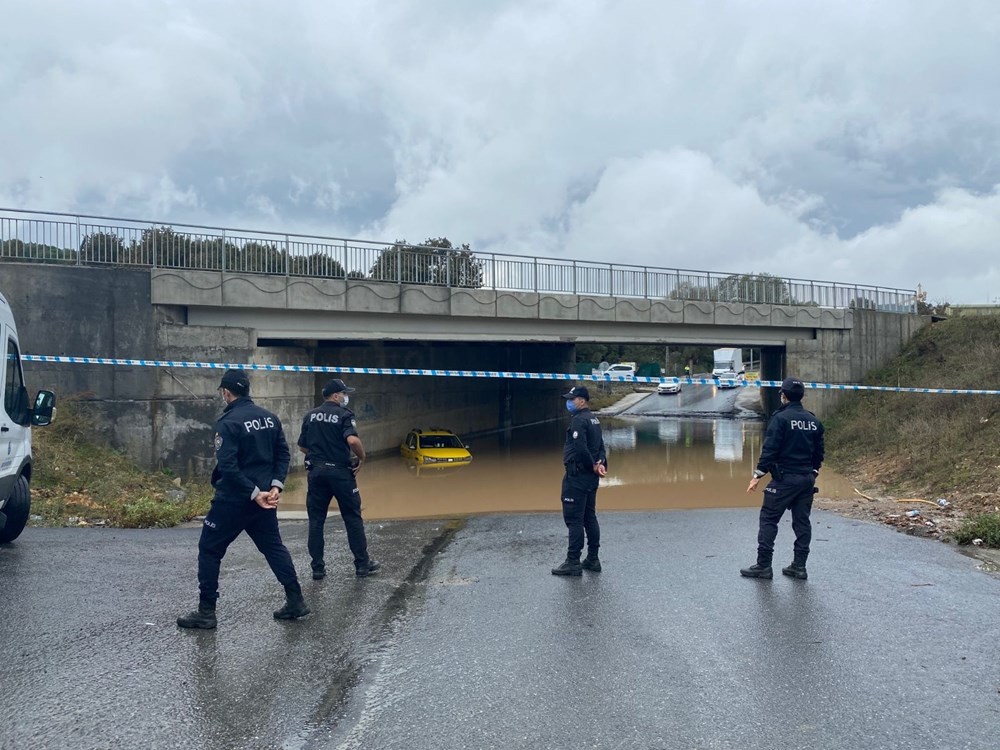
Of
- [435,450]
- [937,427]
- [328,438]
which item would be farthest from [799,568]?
[435,450]

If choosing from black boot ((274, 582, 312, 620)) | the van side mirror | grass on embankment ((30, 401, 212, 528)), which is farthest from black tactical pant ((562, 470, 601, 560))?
grass on embankment ((30, 401, 212, 528))

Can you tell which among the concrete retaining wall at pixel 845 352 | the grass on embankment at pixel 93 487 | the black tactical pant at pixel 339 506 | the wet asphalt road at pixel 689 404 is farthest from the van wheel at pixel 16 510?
the wet asphalt road at pixel 689 404

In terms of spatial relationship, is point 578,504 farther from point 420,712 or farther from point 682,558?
point 420,712

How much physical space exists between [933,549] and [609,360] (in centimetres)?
7137

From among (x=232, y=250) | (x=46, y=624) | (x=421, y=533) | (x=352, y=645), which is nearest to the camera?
(x=352, y=645)

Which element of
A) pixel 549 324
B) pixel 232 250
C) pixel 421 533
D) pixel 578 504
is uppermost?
pixel 232 250

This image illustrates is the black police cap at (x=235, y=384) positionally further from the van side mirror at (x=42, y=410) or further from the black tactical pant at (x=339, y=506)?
the van side mirror at (x=42, y=410)

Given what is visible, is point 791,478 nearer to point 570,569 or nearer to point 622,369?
point 570,569

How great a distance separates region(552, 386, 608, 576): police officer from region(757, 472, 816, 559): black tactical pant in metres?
1.46

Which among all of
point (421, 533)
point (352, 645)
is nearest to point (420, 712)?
point (352, 645)

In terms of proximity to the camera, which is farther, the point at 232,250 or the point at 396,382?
the point at 396,382

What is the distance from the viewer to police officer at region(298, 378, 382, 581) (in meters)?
6.75

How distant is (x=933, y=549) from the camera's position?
26.3ft

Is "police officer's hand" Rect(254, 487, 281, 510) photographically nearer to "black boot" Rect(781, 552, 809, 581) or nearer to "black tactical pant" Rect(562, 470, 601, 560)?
"black tactical pant" Rect(562, 470, 601, 560)
